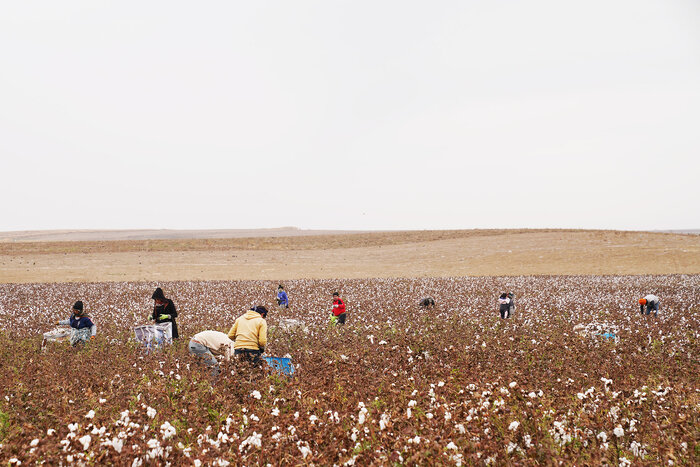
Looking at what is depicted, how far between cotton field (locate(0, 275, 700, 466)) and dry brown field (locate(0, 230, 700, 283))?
75.3 ft

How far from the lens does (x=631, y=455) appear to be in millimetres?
4512

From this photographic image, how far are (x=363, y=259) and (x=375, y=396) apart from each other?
4451 centimetres

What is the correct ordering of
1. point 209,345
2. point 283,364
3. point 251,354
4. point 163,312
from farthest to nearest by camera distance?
1. point 163,312
2. point 209,345
3. point 251,354
4. point 283,364

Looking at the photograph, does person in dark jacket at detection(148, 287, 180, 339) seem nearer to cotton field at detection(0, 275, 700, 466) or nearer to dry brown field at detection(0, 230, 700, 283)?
cotton field at detection(0, 275, 700, 466)

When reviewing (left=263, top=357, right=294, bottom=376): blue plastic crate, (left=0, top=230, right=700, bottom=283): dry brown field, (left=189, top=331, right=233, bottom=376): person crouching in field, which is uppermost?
(left=189, top=331, right=233, bottom=376): person crouching in field

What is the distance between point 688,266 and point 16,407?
44.0 m

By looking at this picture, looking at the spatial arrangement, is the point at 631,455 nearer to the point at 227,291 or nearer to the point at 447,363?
the point at 447,363

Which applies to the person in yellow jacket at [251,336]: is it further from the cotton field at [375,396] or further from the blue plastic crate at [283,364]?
the cotton field at [375,396]

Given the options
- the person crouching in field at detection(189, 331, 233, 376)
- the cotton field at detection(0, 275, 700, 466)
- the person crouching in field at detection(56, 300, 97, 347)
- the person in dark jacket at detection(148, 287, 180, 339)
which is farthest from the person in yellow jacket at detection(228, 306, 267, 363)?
the person crouching in field at detection(56, 300, 97, 347)

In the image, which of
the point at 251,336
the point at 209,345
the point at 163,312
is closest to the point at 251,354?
the point at 251,336

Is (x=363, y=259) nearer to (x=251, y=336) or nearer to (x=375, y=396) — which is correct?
(x=251, y=336)

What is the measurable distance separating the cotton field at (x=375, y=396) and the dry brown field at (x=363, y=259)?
22.9 m

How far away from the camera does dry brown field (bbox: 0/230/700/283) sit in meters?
36.9

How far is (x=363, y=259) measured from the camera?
50.9 metres
